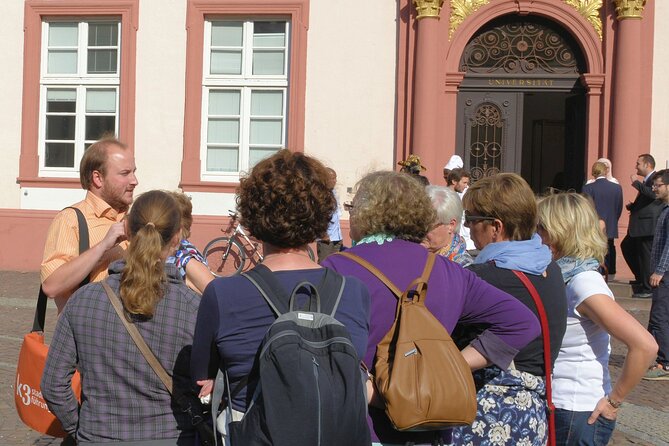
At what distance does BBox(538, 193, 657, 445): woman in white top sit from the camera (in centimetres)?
347

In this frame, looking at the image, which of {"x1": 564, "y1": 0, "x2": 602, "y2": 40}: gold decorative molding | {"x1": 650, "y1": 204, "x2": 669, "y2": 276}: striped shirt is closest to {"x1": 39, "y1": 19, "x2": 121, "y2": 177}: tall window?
{"x1": 564, "y1": 0, "x2": 602, "y2": 40}: gold decorative molding

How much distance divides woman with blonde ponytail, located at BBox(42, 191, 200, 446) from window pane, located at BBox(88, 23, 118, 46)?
12556 mm

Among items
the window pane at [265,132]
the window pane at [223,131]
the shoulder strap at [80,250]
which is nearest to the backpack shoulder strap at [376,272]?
the shoulder strap at [80,250]

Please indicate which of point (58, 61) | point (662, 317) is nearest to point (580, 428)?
point (662, 317)

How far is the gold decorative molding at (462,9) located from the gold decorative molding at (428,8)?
29cm

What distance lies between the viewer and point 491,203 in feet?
10.9

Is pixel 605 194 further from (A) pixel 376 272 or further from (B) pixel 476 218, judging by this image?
(A) pixel 376 272

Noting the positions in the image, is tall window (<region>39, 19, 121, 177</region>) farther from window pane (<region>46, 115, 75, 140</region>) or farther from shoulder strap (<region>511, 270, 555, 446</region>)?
shoulder strap (<region>511, 270, 555, 446</region>)

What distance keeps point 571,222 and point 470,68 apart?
35.7ft

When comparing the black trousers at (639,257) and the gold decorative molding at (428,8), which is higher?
the gold decorative molding at (428,8)

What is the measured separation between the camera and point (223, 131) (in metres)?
14.9

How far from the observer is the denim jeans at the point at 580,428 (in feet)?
11.6

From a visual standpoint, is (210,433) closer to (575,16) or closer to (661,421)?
(661,421)

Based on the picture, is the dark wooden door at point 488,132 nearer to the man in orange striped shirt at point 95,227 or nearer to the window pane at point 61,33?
the window pane at point 61,33
